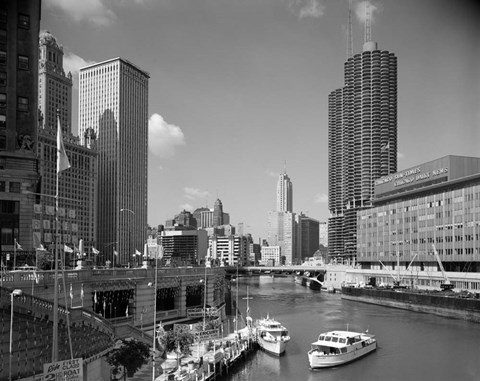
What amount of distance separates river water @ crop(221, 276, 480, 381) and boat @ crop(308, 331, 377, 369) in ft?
2.44

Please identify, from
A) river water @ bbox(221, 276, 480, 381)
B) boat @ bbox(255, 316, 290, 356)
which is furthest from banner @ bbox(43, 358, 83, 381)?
boat @ bbox(255, 316, 290, 356)

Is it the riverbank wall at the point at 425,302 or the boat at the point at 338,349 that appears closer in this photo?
the boat at the point at 338,349

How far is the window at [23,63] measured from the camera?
60516 millimetres

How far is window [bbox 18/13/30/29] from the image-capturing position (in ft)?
199

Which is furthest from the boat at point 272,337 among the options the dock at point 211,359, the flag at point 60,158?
the flag at point 60,158

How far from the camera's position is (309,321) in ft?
307

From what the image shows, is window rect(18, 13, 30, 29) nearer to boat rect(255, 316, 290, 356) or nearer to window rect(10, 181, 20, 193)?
window rect(10, 181, 20, 193)

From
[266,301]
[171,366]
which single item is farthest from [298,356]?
[266,301]

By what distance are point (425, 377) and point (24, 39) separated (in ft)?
181

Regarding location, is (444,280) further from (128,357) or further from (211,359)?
(128,357)

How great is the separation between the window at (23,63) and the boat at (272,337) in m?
41.7

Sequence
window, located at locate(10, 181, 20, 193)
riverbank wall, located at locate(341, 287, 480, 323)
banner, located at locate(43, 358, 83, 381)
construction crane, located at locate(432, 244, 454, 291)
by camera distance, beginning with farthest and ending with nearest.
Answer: construction crane, located at locate(432, 244, 454, 291) → riverbank wall, located at locate(341, 287, 480, 323) → window, located at locate(10, 181, 20, 193) → banner, located at locate(43, 358, 83, 381)

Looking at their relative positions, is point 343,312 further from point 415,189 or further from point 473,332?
point 415,189

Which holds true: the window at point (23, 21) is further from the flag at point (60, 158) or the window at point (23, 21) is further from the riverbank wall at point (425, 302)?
the riverbank wall at point (425, 302)
